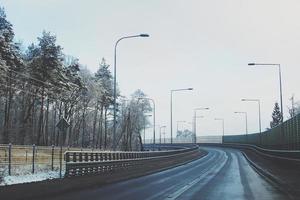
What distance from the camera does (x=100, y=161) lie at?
34406mm

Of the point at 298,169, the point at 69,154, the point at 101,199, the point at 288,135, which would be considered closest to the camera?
the point at 101,199

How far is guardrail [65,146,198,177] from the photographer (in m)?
28.8

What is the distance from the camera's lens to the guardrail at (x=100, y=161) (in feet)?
94.5

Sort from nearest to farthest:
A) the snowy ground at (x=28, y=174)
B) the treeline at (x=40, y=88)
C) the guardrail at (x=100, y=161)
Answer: the guardrail at (x=100, y=161), the snowy ground at (x=28, y=174), the treeline at (x=40, y=88)

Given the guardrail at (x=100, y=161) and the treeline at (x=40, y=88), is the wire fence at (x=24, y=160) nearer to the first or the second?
the guardrail at (x=100, y=161)

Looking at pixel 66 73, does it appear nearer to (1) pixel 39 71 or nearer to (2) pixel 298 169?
(1) pixel 39 71

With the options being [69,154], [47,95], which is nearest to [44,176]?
[69,154]

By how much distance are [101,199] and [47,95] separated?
78178mm

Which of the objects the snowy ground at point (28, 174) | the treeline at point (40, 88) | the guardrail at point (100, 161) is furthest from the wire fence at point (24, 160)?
the treeline at point (40, 88)

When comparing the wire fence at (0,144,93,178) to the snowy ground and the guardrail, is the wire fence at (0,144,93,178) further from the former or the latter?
the guardrail

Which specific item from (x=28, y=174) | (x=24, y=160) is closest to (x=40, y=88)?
(x=24, y=160)

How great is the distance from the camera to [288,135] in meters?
44.2

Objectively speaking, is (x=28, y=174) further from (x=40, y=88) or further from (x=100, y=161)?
(x=40, y=88)

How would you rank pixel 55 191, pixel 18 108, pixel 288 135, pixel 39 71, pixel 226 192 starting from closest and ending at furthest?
pixel 55 191
pixel 226 192
pixel 288 135
pixel 39 71
pixel 18 108
